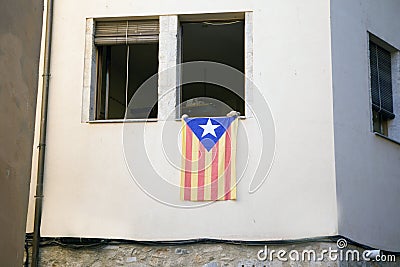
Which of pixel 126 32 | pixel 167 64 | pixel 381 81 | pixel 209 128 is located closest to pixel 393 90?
pixel 381 81

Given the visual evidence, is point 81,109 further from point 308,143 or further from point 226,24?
point 308,143

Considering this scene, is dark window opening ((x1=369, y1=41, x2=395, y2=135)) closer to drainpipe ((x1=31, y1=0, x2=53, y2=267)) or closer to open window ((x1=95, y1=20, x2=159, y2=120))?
open window ((x1=95, y1=20, x2=159, y2=120))

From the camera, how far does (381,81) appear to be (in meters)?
11.0

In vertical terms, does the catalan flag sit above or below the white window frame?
below

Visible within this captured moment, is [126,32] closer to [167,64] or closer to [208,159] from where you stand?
[167,64]

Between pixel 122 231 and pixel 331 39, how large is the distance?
3716mm

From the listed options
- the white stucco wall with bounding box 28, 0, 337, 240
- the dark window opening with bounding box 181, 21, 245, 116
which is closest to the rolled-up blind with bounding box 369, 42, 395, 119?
the white stucco wall with bounding box 28, 0, 337, 240

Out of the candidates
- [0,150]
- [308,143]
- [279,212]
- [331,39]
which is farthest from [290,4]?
[0,150]

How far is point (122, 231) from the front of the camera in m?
9.62

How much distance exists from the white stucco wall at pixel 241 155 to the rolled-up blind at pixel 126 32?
0.54 ft

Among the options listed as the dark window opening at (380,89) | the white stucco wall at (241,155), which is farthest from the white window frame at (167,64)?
the dark window opening at (380,89)

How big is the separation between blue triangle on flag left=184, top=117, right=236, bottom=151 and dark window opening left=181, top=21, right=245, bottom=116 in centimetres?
100

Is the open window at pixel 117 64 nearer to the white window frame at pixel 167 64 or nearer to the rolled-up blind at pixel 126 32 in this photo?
the rolled-up blind at pixel 126 32

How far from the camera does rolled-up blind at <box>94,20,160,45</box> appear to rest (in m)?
10.4
